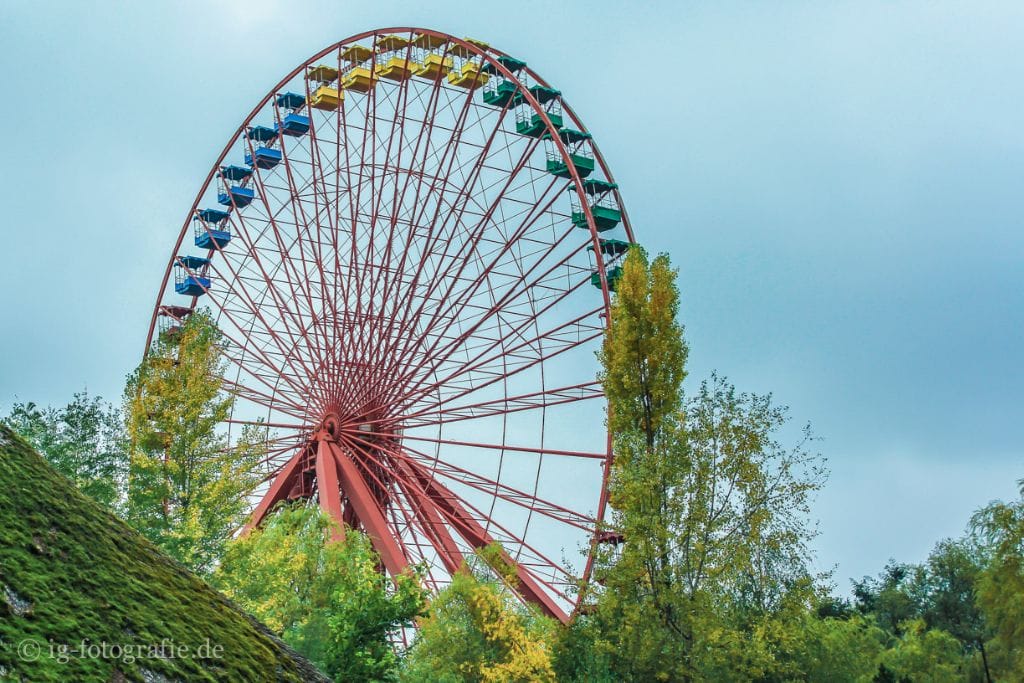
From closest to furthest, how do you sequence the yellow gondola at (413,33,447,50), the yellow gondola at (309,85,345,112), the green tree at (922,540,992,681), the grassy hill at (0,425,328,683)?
the grassy hill at (0,425,328,683), the yellow gondola at (413,33,447,50), the yellow gondola at (309,85,345,112), the green tree at (922,540,992,681)

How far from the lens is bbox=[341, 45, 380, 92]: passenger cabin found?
37.6 m

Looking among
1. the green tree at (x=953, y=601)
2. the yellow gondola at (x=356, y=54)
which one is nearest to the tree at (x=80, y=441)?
the yellow gondola at (x=356, y=54)

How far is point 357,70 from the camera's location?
37.6 metres

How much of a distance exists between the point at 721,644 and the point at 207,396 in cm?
1058

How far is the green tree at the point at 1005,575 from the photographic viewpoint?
2641 cm

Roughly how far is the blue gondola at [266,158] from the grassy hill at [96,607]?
26.4m

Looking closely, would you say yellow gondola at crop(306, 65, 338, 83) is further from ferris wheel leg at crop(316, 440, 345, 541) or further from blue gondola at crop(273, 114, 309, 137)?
ferris wheel leg at crop(316, 440, 345, 541)

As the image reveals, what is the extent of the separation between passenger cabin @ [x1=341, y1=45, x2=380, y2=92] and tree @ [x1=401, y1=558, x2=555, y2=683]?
696 inches

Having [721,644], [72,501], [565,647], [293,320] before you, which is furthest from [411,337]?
[72,501]

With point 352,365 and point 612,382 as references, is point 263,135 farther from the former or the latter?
point 612,382

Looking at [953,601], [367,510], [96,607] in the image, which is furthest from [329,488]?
[953,601]

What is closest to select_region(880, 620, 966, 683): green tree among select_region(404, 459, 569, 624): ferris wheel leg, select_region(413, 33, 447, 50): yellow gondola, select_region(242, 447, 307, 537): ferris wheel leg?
select_region(404, 459, 569, 624): ferris wheel leg

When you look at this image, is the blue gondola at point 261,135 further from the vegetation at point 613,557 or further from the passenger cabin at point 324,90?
the vegetation at point 613,557

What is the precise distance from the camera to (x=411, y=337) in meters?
33.8
